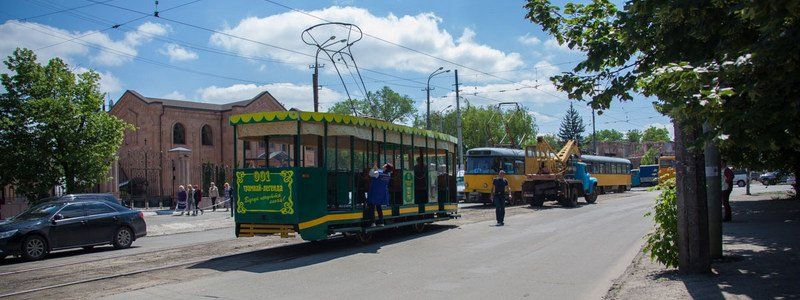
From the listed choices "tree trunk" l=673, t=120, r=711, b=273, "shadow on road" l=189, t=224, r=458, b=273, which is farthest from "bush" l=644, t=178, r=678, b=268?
"shadow on road" l=189, t=224, r=458, b=273

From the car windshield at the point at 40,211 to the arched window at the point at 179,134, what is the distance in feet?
96.4

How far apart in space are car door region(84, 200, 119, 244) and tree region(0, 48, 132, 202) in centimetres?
445

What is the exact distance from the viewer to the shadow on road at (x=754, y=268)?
731cm

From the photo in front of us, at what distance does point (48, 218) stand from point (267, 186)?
19.0ft

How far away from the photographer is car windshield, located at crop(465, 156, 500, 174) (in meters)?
29.3

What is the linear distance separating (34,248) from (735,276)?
1379cm

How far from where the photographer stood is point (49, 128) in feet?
61.9

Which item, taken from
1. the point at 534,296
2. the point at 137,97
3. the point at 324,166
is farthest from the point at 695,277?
the point at 137,97

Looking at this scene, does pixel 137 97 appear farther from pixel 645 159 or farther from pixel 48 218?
pixel 645 159

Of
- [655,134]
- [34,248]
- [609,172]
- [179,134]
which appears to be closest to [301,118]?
[34,248]

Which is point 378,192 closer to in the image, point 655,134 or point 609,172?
point 609,172

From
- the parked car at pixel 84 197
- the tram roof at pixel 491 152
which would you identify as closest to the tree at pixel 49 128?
the parked car at pixel 84 197

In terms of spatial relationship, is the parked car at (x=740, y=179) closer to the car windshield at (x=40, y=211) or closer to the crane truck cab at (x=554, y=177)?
the crane truck cab at (x=554, y=177)

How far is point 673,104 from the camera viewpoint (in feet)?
18.5
